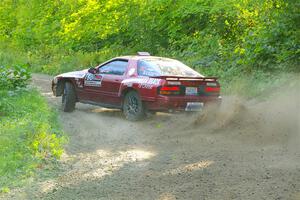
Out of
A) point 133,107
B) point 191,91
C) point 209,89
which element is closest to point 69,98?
point 133,107

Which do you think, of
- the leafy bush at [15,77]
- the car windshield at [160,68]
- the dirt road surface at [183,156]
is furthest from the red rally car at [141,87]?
the leafy bush at [15,77]

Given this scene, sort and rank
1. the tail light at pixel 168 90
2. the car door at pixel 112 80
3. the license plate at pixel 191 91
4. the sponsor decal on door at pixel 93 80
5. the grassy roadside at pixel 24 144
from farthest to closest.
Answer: the sponsor decal on door at pixel 93 80, the car door at pixel 112 80, the license plate at pixel 191 91, the tail light at pixel 168 90, the grassy roadside at pixel 24 144

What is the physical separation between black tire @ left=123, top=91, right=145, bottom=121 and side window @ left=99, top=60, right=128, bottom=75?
67cm

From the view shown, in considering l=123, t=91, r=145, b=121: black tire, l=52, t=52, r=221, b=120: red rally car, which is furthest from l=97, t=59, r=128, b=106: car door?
l=123, t=91, r=145, b=121: black tire

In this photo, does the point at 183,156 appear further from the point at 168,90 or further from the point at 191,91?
the point at 191,91

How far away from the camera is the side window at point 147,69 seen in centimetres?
1203

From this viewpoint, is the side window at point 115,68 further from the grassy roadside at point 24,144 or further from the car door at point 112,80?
the grassy roadside at point 24,144

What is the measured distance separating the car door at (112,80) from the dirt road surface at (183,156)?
444mm

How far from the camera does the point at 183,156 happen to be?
8.42 m

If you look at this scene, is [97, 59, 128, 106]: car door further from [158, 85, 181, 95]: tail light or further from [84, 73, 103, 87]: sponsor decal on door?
[158, 85, 181, 95]: tail light

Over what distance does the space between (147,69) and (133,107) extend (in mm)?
905

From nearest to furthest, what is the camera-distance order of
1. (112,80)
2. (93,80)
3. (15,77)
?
(112,80) → (93,80) → (15,77)

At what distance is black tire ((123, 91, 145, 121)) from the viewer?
11883 mm

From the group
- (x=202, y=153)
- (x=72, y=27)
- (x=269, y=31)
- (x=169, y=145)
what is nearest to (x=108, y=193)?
(x=202, y=153)
